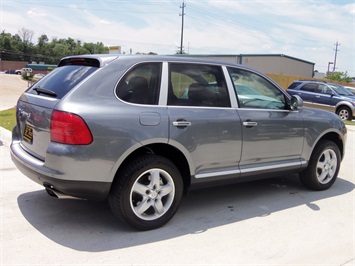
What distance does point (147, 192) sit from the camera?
3.72m

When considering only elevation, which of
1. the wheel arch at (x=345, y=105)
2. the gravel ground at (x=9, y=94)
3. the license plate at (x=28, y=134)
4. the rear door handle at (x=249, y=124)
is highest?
the rear door handle at (x=249, y=124)

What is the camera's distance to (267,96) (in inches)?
191

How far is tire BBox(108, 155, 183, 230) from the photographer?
356 cm

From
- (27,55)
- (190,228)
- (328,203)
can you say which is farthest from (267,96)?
(27,55)

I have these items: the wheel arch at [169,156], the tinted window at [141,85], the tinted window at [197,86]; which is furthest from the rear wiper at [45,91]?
the tinted window at [197,86]

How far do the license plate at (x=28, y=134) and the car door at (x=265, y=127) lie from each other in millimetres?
2314

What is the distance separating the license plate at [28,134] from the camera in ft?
12.5

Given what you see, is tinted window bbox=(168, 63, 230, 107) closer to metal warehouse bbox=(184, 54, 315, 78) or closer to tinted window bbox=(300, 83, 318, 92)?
tinted window bbox=(300, 83, 318, 92)

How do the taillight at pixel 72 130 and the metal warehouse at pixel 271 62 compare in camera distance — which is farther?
the metal warehouse at pixel 271 62

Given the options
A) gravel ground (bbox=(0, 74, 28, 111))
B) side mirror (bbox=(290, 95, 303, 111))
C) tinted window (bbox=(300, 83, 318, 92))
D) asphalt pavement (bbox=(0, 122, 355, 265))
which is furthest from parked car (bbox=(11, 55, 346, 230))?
tinted window (bbox=(300, 83, 318, 92))

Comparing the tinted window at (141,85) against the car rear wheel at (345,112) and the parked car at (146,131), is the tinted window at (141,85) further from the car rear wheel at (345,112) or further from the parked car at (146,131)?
the car rear wheel at (345,112)

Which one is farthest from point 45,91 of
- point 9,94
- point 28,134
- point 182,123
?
point 9,94

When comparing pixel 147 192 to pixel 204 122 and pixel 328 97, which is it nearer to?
pixel 204 122

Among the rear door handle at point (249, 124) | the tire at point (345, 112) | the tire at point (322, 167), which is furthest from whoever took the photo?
the tire at point (345, 112)
